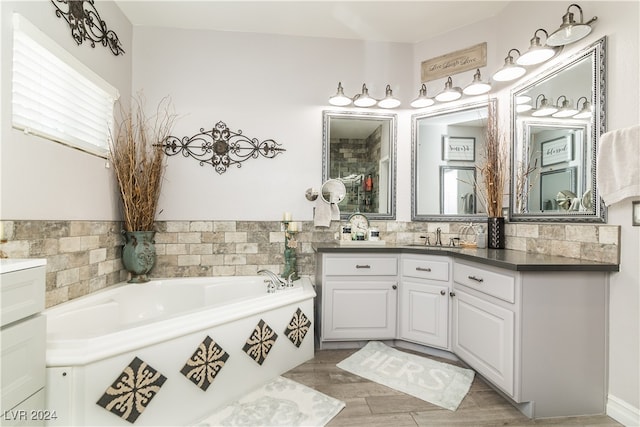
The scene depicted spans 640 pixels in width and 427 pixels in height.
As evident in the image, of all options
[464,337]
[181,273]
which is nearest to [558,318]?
[464,337]

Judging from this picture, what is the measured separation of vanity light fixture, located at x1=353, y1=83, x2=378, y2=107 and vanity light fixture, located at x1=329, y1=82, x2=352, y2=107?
0.07 metres

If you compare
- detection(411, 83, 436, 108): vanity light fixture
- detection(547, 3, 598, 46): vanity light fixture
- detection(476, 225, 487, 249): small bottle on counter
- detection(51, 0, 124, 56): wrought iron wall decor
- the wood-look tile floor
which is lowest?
the wood-look tile floor

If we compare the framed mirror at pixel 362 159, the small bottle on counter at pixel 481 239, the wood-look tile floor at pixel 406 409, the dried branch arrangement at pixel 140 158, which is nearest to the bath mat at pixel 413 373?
the wood-look tile floor at pixel 406 409

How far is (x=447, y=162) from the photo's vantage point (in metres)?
2.81

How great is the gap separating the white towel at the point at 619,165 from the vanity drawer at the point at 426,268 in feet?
3.34

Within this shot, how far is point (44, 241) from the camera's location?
1.74 metres

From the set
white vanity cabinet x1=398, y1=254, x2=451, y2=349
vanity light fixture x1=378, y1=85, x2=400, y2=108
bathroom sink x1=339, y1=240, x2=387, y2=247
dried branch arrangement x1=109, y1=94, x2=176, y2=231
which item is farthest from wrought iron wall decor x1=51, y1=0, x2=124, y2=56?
white vanity cabinet x1=398, y1=254, x2=451, y2=349

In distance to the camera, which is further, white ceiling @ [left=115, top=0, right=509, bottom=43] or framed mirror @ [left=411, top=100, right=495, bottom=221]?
framed mirror @ [left=411, top=100, right=495, bottom=221]

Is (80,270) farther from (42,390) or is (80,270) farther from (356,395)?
(356,395)

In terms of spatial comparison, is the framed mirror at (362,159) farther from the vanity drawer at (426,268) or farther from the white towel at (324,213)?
the vanity drawer at (426,268)

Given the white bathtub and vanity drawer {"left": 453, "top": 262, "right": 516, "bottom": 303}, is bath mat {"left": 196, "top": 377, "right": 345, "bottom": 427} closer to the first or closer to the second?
the white bathtub

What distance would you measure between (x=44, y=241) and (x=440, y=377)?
262cm

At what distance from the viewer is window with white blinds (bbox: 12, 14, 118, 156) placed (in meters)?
1.58

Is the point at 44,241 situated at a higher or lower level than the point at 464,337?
higher
